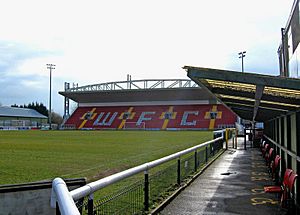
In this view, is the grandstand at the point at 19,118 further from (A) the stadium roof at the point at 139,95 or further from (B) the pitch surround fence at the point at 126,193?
(B) the pitch surround fence at the point at 126,193

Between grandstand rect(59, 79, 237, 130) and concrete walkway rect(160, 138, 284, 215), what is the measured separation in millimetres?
53748

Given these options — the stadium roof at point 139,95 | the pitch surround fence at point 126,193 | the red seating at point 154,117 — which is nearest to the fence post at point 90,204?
the pitch surround fence at point 126,193

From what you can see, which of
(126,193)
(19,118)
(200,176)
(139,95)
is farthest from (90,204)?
(19,118)

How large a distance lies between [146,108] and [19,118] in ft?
132

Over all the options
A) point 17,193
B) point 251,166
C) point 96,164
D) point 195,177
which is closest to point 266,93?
point 17,193

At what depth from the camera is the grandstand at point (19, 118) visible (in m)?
84.8

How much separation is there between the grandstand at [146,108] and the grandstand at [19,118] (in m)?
12.7

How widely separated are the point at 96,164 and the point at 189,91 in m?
56.2

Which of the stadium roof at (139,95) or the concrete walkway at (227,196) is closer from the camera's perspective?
the concrete walkway at (227,196)

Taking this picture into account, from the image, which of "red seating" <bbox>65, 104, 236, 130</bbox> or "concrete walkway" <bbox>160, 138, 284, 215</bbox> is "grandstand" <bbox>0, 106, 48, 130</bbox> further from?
"concrete walkway" <bbox>160, 138, 284, 215</bbox>

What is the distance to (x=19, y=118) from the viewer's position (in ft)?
321

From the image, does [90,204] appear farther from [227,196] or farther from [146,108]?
[146,108]

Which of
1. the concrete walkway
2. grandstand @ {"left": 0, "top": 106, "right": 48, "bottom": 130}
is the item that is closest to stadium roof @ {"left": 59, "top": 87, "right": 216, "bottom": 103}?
grandstand @ {"left": 0, "top": 106, "right": 48, "bottom": 130}

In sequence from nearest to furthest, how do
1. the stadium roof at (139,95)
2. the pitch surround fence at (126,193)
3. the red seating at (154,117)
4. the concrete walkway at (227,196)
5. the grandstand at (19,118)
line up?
1. the pitch surround fence at (126,193)
2. the concrete walkway at (227,196)
3. the red seating at (154,117)
4. the stadium roof at (139,95)
5. the grandstand at (19,118)
